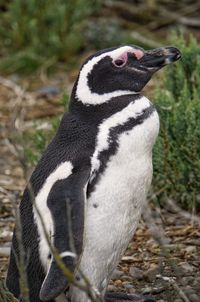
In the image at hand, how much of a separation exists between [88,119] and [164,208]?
4.81 ft

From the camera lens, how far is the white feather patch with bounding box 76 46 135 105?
9.75 ft

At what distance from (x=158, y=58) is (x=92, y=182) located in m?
0.52

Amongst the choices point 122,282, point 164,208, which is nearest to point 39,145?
point 164,208

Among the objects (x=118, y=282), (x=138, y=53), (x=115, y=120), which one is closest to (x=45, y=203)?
(x=115, y=120)

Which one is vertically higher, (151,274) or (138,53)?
(138,53)

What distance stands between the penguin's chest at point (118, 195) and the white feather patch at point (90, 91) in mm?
162

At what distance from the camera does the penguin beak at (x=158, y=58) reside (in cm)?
305

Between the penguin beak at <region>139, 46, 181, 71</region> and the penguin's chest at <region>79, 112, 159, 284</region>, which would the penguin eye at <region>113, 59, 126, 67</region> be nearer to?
the penguin beak at <region>139, 46, 181, 71</region>

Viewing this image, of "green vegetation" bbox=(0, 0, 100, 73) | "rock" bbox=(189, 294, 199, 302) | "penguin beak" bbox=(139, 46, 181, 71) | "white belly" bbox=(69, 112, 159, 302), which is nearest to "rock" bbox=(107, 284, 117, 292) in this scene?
"rock" bbox=(189, 294, 199, 302)

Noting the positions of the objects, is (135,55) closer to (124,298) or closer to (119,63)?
(119,63)

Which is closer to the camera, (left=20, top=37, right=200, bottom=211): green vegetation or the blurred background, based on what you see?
the blurred background

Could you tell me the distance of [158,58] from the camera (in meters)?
3.06

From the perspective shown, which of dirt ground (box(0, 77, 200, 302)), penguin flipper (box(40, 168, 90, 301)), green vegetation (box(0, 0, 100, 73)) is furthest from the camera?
green vegetation (box(0, 0, 100, 73))

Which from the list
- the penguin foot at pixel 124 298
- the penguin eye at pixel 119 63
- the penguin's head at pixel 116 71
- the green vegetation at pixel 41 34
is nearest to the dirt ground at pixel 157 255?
the penguin foot at pixel 124 298
